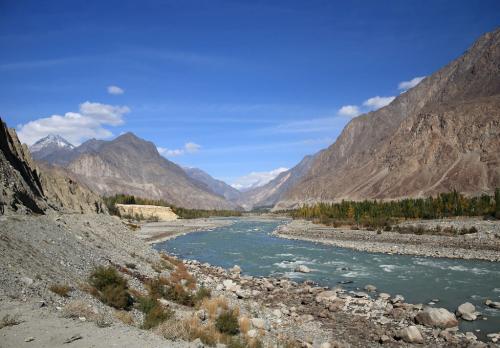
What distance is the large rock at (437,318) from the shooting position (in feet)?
59.0

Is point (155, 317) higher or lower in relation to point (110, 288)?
lower

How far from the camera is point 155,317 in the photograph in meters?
13.7

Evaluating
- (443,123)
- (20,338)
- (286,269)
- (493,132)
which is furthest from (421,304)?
(443,123)

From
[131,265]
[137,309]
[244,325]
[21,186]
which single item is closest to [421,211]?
[131,265]

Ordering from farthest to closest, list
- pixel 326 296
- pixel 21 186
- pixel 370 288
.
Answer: pixel 21 186
pixel 370 288
pixel 326 296

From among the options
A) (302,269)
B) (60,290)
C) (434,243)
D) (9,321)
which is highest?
(60,290)

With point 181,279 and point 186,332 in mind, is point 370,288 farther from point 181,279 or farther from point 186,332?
point 186,332

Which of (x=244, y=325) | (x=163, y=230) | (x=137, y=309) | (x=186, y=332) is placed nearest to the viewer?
(x=186, y=332)

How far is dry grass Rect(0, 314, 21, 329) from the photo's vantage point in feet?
33.9

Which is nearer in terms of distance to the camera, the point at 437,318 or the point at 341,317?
the point at 437,318

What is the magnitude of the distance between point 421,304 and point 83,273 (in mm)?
16942

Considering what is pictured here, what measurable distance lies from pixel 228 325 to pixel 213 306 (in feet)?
9.59

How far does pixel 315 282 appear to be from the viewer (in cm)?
2858

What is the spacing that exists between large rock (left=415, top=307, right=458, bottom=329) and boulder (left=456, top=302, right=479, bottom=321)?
3.32ft
